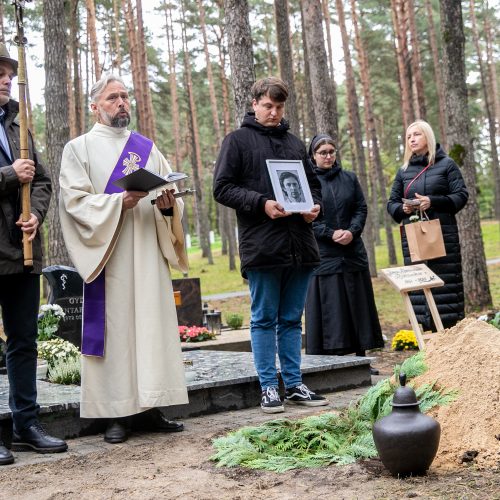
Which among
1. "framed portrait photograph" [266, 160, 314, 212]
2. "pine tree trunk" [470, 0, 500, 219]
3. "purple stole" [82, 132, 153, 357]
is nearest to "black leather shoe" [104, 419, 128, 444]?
"purple stole" [82, 132, 153, 357]

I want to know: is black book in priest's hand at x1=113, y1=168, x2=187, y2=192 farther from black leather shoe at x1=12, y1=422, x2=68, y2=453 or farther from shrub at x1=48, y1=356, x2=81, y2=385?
shrub at x1=48, y1=356, x2=81, y2=385

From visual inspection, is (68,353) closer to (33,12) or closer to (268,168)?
(268,168)

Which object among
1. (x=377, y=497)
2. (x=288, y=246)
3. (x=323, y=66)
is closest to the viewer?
(x=377, y=497)

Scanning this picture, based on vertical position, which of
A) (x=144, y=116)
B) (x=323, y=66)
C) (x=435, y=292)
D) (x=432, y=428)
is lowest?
(x=432, y=428)

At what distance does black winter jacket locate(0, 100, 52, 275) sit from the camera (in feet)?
14.3

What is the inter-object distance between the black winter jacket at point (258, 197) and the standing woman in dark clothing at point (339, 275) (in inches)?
52.0

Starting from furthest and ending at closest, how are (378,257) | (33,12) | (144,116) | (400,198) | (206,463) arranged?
(378,257) < (33,12) < (144,116) < (400,198) < (206,463)

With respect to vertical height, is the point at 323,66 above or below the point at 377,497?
above

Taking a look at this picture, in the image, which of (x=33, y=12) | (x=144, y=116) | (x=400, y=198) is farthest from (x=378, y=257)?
(x=400, y=198)

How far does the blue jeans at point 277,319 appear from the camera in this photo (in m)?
5.43

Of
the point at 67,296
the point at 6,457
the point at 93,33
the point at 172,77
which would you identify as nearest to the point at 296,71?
the point at 172,77

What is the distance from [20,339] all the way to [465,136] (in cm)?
910

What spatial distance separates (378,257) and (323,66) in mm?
18847

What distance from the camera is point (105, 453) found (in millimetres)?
4527
